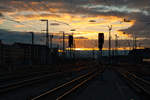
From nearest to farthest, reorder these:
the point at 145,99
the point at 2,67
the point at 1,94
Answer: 1. the point at 145,99
2. the point at 1,94
3. the point at 2,67

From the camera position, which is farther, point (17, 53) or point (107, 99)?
point (17, 53)

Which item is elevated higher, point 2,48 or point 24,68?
point 2,48

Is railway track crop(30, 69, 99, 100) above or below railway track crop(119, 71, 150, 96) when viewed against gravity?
above

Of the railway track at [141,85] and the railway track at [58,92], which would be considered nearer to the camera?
the railway track at [58,92]

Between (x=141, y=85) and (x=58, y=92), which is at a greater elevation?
(x=58, y=92)

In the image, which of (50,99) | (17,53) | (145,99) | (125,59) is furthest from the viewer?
(125,59)

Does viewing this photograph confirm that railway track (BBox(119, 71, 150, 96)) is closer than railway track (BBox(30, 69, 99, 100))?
No

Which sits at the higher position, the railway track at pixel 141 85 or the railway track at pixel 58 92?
the railway track at pixel 58 92

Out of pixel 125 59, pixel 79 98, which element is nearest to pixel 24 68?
pixel 79 98

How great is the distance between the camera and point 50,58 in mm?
90750

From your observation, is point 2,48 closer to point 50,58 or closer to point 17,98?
point 50,58

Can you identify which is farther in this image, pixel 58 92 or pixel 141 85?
pixel 141 85

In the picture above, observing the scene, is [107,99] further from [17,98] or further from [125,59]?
[125,59]

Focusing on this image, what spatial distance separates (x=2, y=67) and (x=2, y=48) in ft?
67.0
